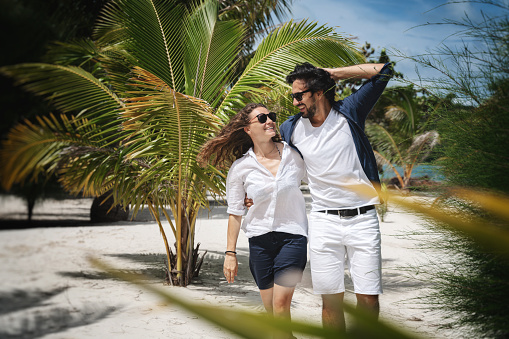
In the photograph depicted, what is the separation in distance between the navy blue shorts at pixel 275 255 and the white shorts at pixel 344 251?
0.19 metres

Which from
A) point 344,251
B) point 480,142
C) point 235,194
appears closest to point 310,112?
point 235,194

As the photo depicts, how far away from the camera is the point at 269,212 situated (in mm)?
3336

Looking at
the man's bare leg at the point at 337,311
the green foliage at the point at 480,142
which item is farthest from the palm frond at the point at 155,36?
the man's bare leg at the point at 337,311

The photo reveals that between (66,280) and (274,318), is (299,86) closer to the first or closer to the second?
(274,318)

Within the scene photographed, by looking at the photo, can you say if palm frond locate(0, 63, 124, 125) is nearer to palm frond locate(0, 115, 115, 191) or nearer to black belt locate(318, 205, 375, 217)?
palm frond locate(0, 115, 115, 191)

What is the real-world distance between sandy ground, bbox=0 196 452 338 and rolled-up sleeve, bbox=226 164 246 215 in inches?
28.6

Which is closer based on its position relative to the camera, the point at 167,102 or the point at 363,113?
the point at 363,113

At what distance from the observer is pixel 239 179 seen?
3.54 metres

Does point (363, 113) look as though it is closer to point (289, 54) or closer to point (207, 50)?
point (289, 54)

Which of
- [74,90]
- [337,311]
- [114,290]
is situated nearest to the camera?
[337,311]

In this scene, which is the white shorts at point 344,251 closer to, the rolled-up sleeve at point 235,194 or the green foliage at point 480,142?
the rolled-up sleeve at point 235,194

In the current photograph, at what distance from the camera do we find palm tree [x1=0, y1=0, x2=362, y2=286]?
5078 millimetres

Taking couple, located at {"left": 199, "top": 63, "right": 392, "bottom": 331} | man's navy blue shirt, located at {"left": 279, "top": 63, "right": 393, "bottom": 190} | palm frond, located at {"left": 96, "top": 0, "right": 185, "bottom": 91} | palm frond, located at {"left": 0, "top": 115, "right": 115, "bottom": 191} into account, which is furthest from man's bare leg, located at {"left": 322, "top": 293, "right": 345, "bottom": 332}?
palm frond, located at {"left": 96, "top": 0, "right": 185, "bottom": 91}

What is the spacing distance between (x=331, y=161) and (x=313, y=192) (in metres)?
→ 0.27
